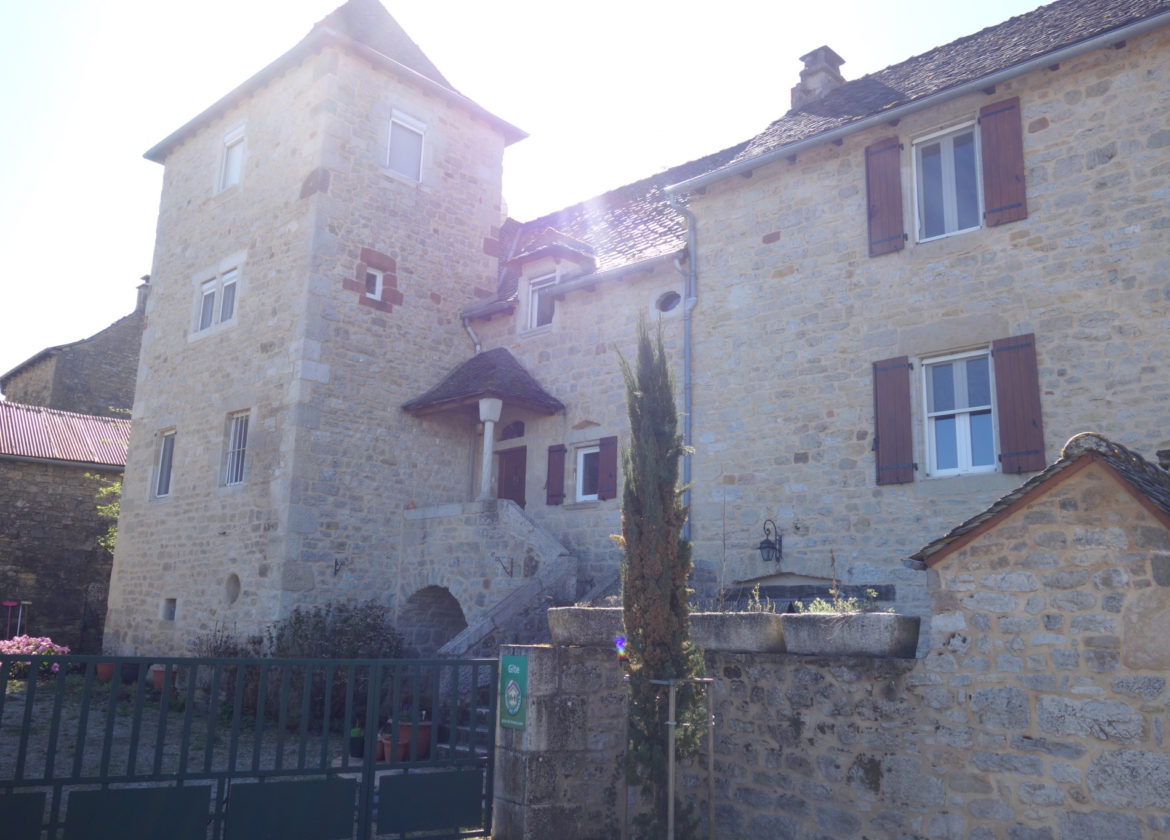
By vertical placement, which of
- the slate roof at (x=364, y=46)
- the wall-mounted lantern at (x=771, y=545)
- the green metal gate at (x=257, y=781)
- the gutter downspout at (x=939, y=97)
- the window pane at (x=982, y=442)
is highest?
the slate roof at (x=364, y=46)

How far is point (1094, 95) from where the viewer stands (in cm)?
944

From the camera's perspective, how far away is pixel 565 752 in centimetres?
640

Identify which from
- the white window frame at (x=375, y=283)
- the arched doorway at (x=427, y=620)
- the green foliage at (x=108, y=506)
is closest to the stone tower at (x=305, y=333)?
the white window frame at (x=375, y=283)

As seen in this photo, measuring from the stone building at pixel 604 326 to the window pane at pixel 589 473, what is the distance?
2.2 inches

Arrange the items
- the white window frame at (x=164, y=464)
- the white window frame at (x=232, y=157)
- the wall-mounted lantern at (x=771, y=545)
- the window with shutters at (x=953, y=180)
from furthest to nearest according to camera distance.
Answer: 1. the white window frame at (x=232, y=157)
2. the white window frame at (x=164, y=464)
3. the wall-mounted lantern at (x=771, y=545)
4. the window with shutters at (x=953, y=180)

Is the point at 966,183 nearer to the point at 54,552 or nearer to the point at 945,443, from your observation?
the point at 945,443

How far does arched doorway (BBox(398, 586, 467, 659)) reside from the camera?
14102 millimetres

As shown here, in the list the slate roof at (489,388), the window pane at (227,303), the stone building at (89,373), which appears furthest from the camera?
the stone building at (89,373)

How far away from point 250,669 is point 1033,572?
10119 millimetres

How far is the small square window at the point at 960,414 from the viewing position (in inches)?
Answer: 378

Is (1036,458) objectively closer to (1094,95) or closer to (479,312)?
(1094,95)

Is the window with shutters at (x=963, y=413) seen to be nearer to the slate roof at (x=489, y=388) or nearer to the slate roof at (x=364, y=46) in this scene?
the slate roof at (x=489, y=388)

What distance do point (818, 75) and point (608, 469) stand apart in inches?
241

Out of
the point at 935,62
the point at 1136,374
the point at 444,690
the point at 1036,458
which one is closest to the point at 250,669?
the point at 444,690
